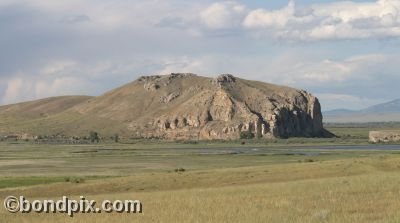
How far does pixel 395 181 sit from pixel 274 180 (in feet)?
46.2

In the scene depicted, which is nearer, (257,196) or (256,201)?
(256,201)

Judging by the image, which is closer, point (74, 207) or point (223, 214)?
point (223, 214)

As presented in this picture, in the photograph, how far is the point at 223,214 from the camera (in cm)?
2627

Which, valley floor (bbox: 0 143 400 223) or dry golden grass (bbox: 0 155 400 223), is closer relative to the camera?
dry golden grass (bbox: 0 155 400 223)

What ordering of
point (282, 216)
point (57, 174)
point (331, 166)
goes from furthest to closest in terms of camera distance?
point (57, 174) → point (331, 166) → point (282, 216)

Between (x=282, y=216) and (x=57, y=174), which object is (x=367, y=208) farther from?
(x=57, y=174)

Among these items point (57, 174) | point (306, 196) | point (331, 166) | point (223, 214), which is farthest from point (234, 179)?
point (57, 174)

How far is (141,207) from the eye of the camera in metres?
30.6

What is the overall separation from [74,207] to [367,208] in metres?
13.5

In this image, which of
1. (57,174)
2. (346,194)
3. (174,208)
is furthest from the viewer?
(57,174)

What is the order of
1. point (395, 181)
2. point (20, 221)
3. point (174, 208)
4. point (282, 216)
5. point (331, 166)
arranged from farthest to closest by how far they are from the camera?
point (331, 166) < point (395, 181) < point (174, 208) < point (20, 221) < point (282, 216)

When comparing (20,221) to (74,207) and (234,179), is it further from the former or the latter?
(234,179)

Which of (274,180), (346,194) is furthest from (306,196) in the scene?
(274,180)

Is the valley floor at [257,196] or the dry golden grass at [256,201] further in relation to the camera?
the valley floor at [257,196]
